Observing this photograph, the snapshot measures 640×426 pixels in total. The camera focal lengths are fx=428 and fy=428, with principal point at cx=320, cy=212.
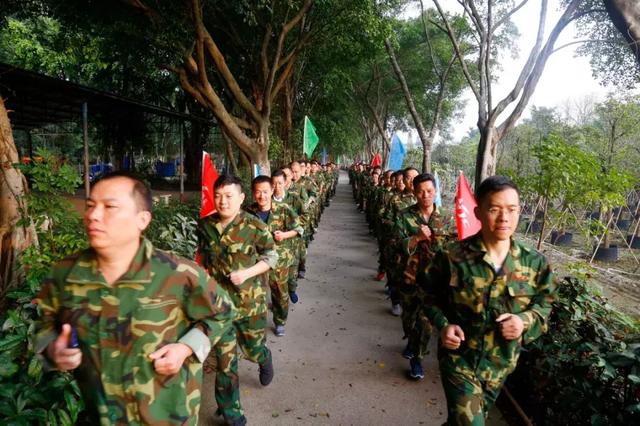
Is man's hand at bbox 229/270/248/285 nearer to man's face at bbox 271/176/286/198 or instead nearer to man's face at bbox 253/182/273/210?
man's face at bbox 253/182/273/210

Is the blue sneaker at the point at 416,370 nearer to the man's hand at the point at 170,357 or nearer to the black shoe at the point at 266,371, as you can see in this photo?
the black shoe at the point at 266,371

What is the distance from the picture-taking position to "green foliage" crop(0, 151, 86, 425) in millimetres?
2225

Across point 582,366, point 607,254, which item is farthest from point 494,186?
point 607,254

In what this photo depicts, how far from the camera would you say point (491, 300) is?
2.07 meters

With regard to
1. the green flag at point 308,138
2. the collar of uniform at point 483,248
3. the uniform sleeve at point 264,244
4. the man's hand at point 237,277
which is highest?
the green flag at point 308,138

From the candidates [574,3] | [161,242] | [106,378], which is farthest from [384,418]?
[574,3]

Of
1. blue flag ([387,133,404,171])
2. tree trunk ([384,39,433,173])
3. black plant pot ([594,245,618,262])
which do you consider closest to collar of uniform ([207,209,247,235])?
blue flag ([387,133,404,171])

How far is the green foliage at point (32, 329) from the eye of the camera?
2.22 meters

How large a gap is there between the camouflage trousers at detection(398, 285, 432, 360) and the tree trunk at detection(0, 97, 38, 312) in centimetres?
324

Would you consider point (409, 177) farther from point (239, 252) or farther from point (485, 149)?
point (239, 252)

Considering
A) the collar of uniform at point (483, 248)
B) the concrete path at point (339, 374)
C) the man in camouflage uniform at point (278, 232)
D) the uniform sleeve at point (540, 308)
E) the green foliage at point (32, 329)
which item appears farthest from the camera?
the man in camouflage uniform at point (278, 232)

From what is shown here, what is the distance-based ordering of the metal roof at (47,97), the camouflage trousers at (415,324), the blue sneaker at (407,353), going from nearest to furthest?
the camouflage trousers at (415,324)
the blue sneaker at (407,353)
the metal roof at (47,97)

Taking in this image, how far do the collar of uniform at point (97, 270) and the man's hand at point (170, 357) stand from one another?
0.27 metres

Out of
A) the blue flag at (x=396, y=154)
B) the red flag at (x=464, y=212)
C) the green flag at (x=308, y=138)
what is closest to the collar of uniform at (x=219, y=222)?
the red flag at (x=464, y=212)
